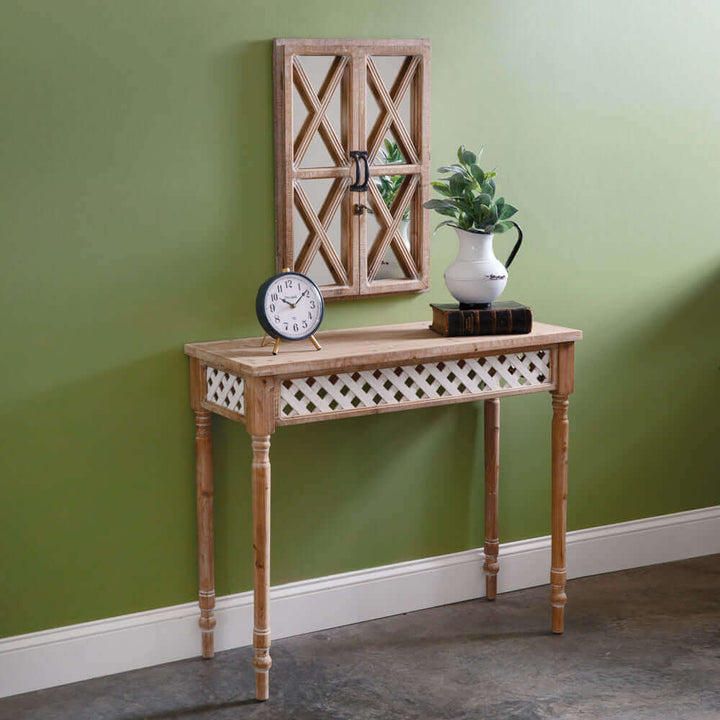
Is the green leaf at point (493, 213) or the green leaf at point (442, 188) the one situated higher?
the green leaf at point (442, 188)

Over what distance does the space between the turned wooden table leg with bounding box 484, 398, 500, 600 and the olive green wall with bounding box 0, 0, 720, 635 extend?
6 centimetres

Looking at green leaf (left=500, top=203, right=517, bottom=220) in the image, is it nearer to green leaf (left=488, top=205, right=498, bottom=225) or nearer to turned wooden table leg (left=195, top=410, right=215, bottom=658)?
green leaf (left=488, top=205, right=498, bottom=225)

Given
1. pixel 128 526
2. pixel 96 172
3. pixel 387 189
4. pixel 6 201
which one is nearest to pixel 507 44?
pixel 387 189

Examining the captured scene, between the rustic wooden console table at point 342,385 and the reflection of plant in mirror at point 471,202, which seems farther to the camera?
the reflection of plant in mirror at point 471,202

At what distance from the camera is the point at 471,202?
3.07m

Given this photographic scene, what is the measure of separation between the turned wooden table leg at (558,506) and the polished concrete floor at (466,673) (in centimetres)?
10

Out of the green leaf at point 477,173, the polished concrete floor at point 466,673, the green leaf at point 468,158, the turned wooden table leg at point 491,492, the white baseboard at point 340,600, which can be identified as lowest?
the polished concrete floor at point 466,673

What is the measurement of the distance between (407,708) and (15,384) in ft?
4.26

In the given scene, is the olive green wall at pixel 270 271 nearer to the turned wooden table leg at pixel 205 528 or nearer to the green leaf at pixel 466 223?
the turned wooden table leg at pixel 205 528

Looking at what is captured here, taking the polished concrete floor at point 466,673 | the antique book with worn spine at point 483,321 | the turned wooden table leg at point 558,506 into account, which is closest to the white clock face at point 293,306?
the antique book with worn spine at point 483,321

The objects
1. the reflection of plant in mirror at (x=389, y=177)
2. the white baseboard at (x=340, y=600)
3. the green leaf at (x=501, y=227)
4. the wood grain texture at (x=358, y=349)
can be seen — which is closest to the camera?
the wood grain texture at (x=358, y=349)

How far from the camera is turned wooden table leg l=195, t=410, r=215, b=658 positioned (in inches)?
120

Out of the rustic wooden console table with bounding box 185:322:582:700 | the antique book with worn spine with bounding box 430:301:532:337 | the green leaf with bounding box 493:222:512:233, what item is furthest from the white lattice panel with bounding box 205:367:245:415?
the green leaf with bounding box 493:222:512:233

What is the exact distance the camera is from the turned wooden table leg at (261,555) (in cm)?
278
